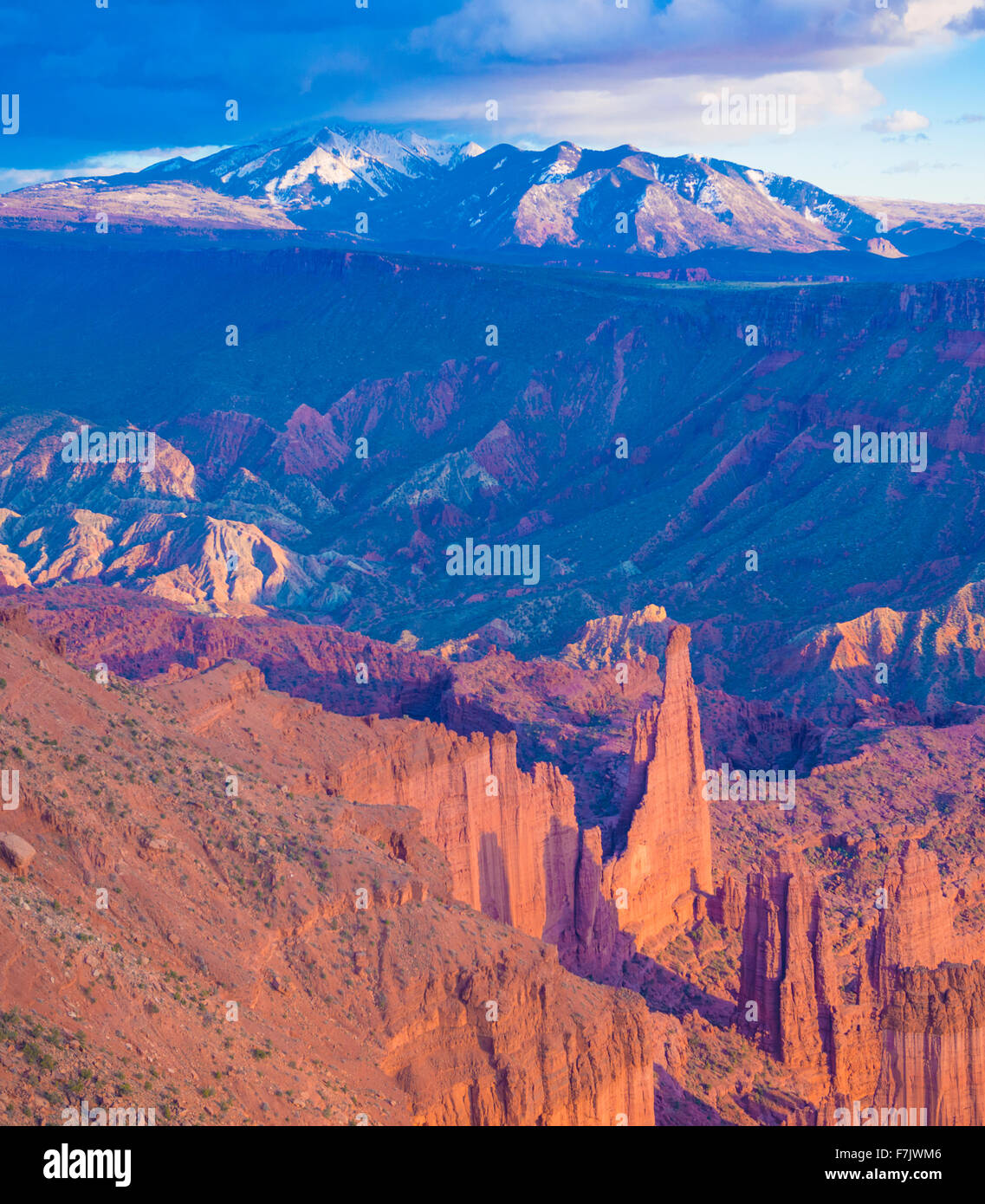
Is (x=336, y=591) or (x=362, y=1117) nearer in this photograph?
(x=362, y=1117)

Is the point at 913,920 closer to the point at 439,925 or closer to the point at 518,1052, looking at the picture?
the point at 439,925

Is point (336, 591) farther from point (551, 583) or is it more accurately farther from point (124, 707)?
point (124, 707)

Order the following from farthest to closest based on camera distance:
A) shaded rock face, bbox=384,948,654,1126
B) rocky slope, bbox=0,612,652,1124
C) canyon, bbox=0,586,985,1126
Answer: shaded rock face, bbox=384,948,654,1126 < canyon, bbox=0,586,985,1126 < rocky slope, bbox=0,612,652,1124

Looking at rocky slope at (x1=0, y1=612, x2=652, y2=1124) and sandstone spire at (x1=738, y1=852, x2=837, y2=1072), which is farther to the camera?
sandstone spire at (x1=738, y1=852, x2=837, y2=1072)

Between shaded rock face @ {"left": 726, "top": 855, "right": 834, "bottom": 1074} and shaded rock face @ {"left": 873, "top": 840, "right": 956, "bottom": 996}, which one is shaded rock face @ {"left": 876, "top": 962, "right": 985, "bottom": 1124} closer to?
shaded rock face @ {"left": 873, "top": 840, "right": 956, "bottom": 996}

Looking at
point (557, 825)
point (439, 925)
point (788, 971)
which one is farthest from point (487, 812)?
point (439, 925)

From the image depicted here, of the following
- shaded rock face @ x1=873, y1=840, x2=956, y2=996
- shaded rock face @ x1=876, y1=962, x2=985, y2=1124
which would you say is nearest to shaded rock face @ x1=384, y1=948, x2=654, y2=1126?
shaded rock face @ x1=876, y1=962, x2=985, y2=1124

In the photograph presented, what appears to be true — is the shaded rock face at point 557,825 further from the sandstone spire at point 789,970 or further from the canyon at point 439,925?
the sandstone spire at point 789,970
